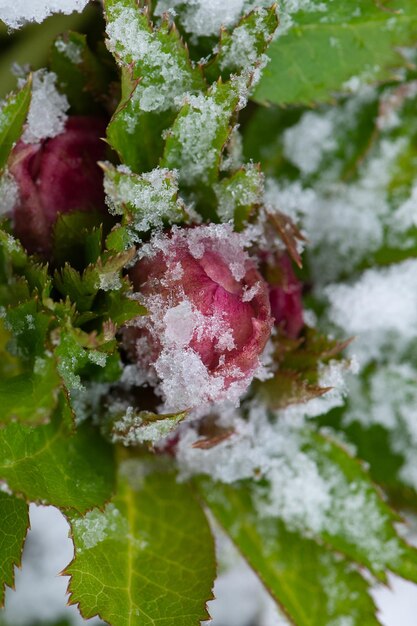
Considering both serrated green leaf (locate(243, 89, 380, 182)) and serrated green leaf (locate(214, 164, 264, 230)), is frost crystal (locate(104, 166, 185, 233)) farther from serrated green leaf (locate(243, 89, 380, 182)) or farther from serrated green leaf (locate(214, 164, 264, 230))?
serrated green leaf (locate(243, 89, 380, 182))

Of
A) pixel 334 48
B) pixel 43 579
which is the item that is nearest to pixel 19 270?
pixel 334 48

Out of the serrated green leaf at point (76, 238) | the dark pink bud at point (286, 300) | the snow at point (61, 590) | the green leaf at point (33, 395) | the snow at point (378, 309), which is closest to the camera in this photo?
the green leaf at point (33, 395)

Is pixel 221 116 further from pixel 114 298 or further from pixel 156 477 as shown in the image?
pixel 156 477

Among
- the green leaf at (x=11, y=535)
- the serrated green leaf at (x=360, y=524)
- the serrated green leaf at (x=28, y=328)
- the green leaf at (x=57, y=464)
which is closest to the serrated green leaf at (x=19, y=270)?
the serrated green leaf at (x=28, y=328)

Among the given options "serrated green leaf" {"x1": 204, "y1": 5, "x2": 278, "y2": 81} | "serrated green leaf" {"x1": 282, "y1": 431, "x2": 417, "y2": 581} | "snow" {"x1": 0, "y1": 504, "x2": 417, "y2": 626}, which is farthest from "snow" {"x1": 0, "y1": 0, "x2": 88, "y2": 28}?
"snow" {"x1": 0, "y1": 504, "x2": 417, "y2": 626}

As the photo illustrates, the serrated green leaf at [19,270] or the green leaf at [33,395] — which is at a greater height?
the serrated green leaf at [19,270]

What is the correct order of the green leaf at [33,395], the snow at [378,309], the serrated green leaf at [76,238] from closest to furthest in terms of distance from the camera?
1. the green leaf at [33,395]
2. the serrated green leaf at [76,238]
3. the snow at [378,309]

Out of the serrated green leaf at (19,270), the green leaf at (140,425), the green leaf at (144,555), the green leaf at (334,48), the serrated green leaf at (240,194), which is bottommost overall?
the green leaf at (144,555)

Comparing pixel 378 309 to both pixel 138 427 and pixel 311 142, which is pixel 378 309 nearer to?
pixel 311 142

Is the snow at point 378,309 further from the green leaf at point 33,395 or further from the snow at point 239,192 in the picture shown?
the green leaf at point 33,395
